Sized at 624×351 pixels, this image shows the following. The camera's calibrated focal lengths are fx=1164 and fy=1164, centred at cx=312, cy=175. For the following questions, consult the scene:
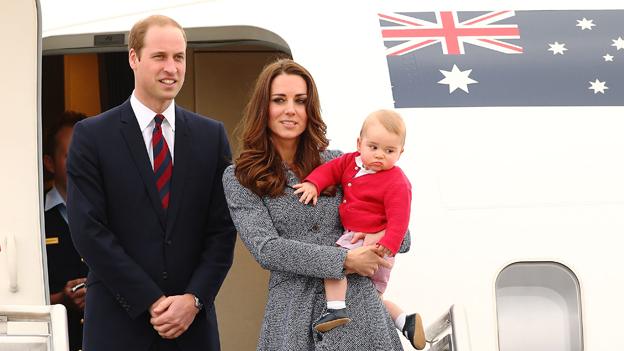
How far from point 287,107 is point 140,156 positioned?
2.32ft

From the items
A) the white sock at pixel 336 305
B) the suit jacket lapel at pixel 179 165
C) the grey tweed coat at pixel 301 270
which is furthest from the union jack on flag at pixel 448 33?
the white sock at pixel 336 305

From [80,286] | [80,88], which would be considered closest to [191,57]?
[80,88]

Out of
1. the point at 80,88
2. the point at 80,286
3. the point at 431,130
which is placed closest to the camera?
the point at 431,130

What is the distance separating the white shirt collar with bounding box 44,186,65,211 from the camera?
6379 millimetres

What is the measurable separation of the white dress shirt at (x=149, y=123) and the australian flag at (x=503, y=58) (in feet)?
3.91

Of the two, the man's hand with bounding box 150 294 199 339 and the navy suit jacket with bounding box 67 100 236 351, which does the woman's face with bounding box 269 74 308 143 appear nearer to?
the navy suit jacket with bounding box 67 100 236 351

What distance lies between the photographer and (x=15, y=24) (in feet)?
16.5

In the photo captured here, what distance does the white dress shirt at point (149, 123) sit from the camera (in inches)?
186

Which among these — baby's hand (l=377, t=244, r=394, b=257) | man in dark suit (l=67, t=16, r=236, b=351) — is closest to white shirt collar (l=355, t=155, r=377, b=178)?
baby's hand (l=377, t=244, r=394, b=257)

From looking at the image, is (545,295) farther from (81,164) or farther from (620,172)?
(81,164)

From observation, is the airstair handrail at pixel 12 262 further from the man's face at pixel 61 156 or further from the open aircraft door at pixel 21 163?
the man's face at pixel 61 156

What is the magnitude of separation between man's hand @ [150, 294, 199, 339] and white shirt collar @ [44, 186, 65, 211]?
Result: 6.59 feet

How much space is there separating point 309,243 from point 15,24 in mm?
1730

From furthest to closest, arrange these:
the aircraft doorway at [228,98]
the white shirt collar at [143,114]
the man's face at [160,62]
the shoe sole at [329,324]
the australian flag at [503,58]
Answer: the aircraft doorway at [228,98], the australian flag at [503,58], the white shirt collar at [143,114], the man's face at [160,62], the shoe sole at [329,324]
